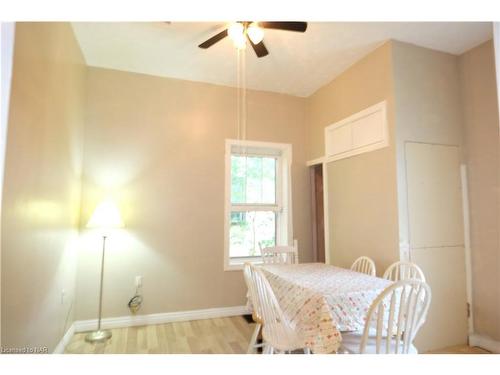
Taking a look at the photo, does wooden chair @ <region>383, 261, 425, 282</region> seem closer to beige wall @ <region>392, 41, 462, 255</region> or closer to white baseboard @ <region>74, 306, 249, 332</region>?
beige wall @ <region>392, 41, 462, 255</region>

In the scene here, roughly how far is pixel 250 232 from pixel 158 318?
1.45 meters

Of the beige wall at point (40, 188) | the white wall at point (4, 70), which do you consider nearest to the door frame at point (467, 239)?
the white wall at point (4, 70)

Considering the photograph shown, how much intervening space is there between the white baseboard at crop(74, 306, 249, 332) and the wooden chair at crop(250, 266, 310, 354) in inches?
61.0

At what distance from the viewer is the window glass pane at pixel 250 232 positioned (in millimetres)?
3498

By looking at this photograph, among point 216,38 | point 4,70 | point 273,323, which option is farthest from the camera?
point 216,38

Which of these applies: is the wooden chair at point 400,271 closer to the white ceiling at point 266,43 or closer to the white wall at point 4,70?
the white ceiling at point 266,43

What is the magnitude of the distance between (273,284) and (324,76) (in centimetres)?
Answer: 248

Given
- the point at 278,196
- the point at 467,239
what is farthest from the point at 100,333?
the point at 467,239

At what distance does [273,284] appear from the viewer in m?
2.08

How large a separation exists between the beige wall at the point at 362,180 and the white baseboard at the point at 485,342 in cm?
101

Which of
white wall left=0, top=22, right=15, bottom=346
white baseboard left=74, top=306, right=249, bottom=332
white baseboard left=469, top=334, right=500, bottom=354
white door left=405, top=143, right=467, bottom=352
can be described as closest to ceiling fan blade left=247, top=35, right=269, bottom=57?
white door left=405, top=143, right=467, bottom=352

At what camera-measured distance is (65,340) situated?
240 centimetres

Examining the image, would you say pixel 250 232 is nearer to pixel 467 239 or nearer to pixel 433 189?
pixel 433 189

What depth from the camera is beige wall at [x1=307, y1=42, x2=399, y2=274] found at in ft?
8.01
